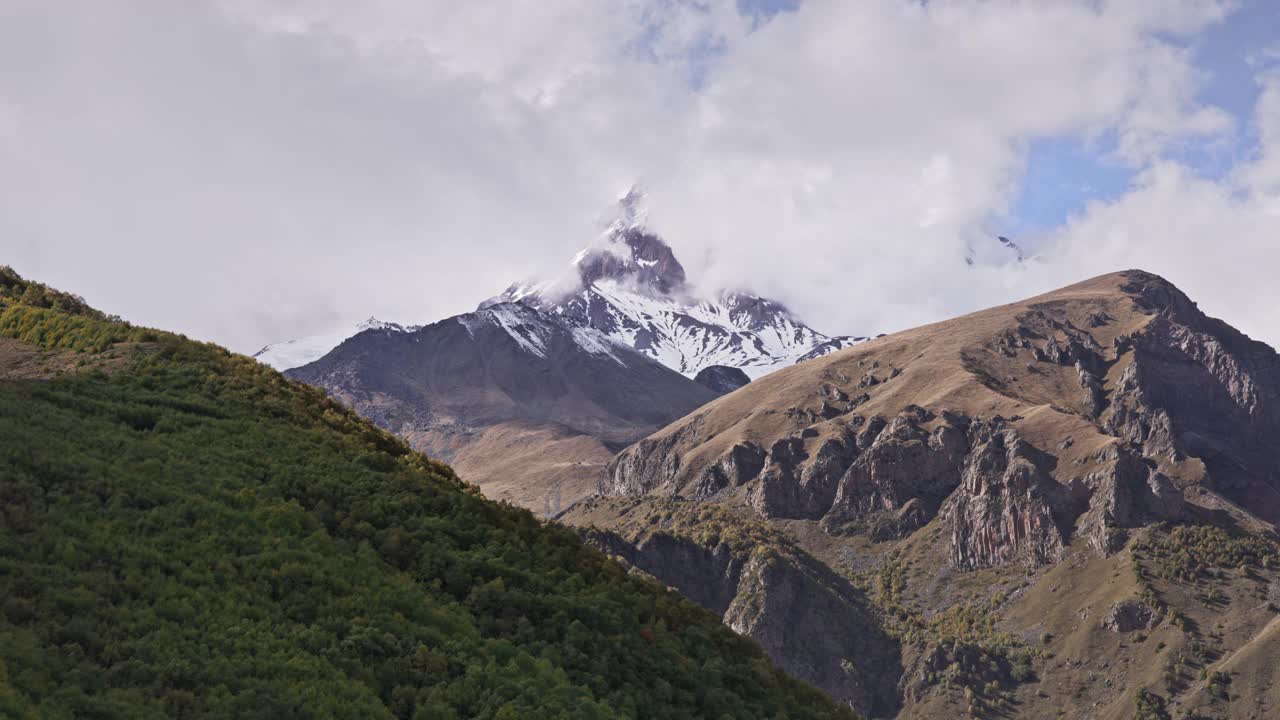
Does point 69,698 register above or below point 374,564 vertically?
below

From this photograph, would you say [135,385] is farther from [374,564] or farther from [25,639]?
[25,639]

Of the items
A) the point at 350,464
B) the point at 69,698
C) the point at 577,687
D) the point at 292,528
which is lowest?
the point at 69,698

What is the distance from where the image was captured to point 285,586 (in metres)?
26.5

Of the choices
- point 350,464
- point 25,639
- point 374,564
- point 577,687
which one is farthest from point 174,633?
point 350,464

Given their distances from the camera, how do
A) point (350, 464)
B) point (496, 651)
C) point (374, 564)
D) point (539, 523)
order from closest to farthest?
point (496, 651)
point (374, 564)
point (350, 464)
point (539, 523)

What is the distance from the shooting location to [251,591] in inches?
1010

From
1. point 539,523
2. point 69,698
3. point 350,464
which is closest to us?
point 69,698

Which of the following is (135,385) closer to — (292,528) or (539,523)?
(292,528)

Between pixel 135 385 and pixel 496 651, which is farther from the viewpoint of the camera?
pixel 135 385

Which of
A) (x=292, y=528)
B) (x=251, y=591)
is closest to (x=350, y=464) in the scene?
(x=292, y=528)

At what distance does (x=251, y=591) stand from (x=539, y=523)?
573 inches

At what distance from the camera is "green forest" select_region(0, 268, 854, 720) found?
21.9 m

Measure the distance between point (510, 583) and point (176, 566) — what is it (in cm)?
920

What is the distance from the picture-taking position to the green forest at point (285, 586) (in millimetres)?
21859
